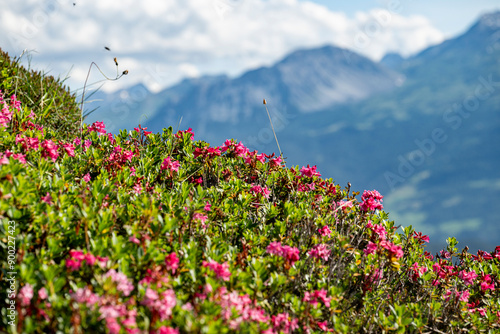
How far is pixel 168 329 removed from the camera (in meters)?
2.27

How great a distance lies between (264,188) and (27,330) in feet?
10.9

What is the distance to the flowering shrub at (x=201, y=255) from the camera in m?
2.45

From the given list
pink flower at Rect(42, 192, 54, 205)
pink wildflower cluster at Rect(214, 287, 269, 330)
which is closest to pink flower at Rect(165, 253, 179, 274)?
pink wildflower cluster at Rect(214, 287, 269, 330)

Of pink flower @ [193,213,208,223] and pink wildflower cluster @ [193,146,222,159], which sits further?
pink wildflower cluster @ [193,146,222,159]

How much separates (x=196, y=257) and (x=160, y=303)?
31.8 inches

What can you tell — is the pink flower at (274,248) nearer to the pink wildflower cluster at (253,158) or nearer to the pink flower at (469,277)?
the pink wildflower cluster at (253,158)

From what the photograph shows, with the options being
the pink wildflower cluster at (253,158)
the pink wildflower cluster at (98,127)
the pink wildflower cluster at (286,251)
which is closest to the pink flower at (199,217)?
the pink wildflower cluster at (286,251)

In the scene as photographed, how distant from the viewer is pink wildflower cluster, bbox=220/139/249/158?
5.95m

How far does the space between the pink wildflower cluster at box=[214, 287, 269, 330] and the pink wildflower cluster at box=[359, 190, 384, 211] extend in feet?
7.63

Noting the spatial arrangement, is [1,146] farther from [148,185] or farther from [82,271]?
[82,271]

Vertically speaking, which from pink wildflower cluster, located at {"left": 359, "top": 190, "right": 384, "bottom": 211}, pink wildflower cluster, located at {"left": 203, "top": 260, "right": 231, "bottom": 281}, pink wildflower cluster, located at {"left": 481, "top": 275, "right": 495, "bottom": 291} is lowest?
pink wildflower cluster, located at {"left": 203, "top": 260, "right": 231, "bottom": 281}

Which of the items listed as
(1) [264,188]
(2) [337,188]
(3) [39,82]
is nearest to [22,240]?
(1) [264,188]

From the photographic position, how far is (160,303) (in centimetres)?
238

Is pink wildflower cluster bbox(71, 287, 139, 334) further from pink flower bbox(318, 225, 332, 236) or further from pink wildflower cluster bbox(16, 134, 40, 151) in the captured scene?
pink wildflower cluster bbox(16, 134, 40, 151)
